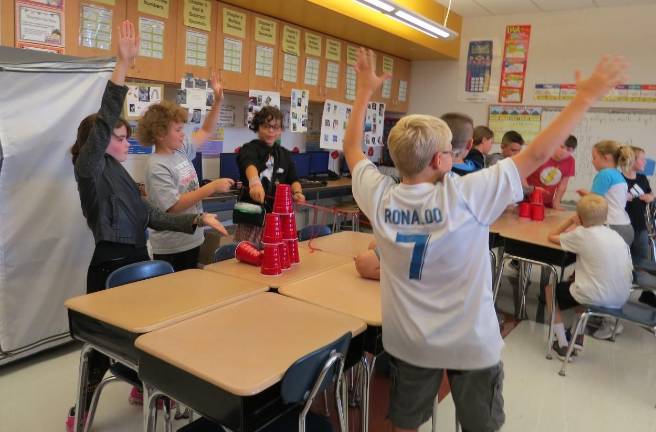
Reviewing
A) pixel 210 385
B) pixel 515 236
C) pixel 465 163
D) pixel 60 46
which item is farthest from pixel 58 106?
pixel 515 236

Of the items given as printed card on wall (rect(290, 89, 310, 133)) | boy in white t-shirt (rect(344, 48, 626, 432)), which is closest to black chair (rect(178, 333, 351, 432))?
boy in white t-shirt (rect(344, 48, 626, 432))

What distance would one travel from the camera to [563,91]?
18.5 feet

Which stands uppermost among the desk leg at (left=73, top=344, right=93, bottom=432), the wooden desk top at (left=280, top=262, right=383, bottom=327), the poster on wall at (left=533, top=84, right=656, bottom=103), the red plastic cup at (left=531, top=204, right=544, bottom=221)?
the poster on wall at (left=533, top=84, right=656, bottom=103)

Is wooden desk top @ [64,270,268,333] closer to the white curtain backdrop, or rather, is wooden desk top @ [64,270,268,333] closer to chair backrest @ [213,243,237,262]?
chair backrest @ [213,243,237,262]

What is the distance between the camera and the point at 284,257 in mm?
2236

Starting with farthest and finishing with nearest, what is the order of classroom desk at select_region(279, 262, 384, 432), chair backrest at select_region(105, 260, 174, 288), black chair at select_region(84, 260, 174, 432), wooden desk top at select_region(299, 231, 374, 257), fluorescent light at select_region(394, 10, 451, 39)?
1. fluorescent light at select_region(394, 10, 451, 39)
2. wooden desk top at select_region(299, 231, 374, 257)
3. chair backrest at select_region(105, 260, 174, 288)
4. black chair at select_region(84, 260, 174, 432)
5. classroom desk at select_region(279, 262, 384, 432)

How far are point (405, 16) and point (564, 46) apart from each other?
111 inches

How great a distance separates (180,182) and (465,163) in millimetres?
1637

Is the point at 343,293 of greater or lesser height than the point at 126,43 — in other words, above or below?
below

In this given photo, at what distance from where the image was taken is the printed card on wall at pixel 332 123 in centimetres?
532

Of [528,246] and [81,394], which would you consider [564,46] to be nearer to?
[528,246]

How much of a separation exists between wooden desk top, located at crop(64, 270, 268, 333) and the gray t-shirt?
398 mm

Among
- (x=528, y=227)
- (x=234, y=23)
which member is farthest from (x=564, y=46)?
(x=234, y=23)

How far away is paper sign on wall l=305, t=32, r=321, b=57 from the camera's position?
481 cm
